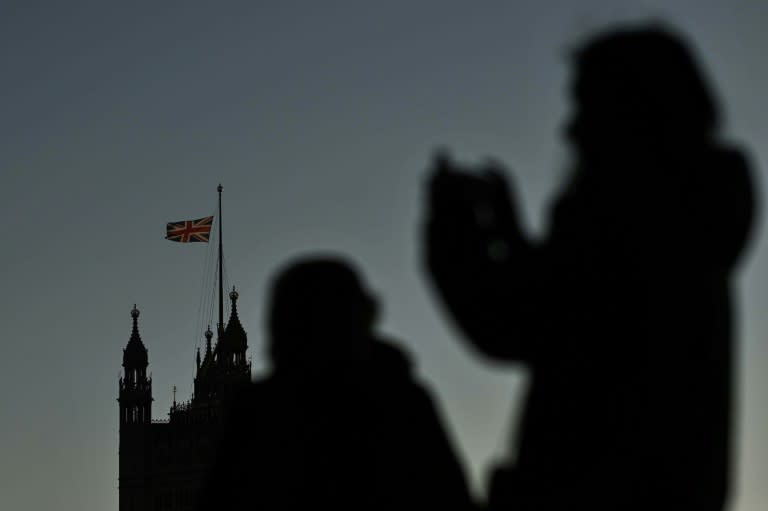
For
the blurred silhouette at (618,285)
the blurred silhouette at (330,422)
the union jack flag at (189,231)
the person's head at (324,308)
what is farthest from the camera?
the union jack flag at (189,231)

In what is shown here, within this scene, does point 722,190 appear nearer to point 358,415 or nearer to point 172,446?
point 358,415

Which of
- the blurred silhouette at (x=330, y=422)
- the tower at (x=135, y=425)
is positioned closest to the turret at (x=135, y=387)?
the tower at (x=135, y=425)

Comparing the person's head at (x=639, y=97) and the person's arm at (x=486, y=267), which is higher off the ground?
the person's head at (x=639, y=97)

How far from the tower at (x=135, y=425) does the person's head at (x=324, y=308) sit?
102m

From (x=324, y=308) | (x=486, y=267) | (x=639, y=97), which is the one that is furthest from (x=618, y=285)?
(x=324, y=308)

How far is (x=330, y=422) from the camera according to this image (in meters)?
4.30

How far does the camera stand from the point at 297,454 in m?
4.28

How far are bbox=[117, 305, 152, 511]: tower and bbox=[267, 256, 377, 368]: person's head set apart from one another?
334 feet

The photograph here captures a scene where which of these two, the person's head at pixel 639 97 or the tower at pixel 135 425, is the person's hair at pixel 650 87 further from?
the tower at pixel 135 425

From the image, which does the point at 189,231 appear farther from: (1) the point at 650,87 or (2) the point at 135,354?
(1) the point at 650,87

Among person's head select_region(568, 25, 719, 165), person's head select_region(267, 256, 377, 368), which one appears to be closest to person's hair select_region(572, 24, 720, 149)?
person's head select_region(568, 25, 719, 165)

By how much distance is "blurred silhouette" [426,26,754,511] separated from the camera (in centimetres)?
412

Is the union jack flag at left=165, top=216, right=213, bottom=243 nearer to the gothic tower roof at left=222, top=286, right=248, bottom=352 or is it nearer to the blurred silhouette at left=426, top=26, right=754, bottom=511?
the gothic tower roof at left=222, top=286, right=248, bottom=352

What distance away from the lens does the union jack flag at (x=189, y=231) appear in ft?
325
